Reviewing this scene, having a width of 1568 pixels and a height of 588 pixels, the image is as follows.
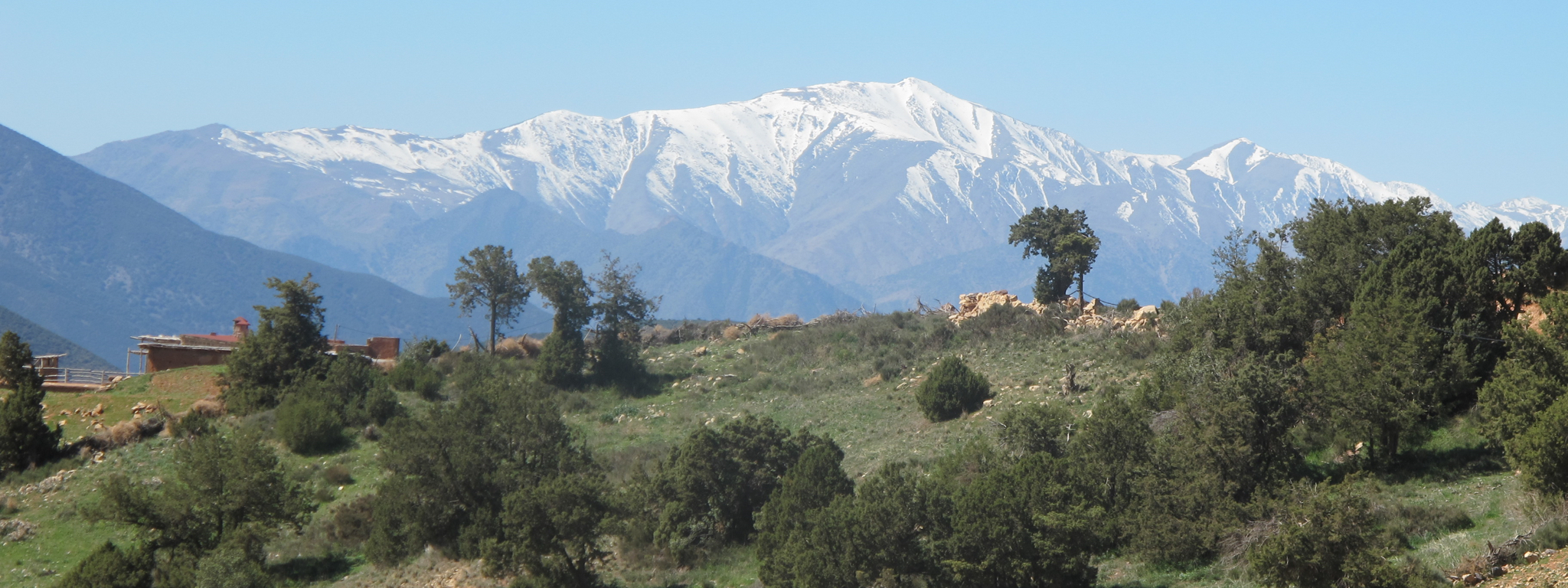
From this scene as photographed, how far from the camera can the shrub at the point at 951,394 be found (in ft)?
130

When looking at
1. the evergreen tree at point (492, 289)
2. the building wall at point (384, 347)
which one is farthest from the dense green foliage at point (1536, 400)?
the building wall at point (384, 347)

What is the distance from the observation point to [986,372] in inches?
1736

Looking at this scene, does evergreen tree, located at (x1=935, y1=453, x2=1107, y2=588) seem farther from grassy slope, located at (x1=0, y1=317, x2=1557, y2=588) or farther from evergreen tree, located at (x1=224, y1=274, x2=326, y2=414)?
evergreen tree, located at (x1=224, y1=274, x2=326, y2=414)

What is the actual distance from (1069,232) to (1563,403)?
111ft

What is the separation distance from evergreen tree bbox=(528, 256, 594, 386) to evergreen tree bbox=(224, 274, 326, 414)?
33.3 feet

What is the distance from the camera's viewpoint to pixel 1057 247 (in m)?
51.6

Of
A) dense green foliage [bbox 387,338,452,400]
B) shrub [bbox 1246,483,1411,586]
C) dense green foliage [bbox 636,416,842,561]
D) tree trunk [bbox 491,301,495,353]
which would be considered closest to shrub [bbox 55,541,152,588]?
dense green foliage [bbox 636,416,842,561]

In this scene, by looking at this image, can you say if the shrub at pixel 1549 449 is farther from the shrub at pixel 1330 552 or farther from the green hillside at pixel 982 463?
the shrub at pixel 1330 552

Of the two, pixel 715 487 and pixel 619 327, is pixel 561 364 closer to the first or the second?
pixel 619 327

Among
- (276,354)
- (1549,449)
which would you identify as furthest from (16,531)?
(1549,449)

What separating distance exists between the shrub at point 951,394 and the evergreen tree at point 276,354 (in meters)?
25.2

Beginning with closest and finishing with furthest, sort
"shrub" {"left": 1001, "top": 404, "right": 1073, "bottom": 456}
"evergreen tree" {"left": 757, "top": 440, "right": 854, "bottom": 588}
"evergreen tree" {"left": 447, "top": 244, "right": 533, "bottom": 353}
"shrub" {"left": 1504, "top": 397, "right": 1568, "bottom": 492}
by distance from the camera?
"shrub" {"left": 1504, "top": 397, "right": 1568, "bottom": 492}, "evergreen tree" {"left": 757, "top": 440, "right": 854, "bottom": 588}, "shrub" {"left": 1001, "top": 404, "right": 1073, "bottom": 456}, "evergreen tree" {"left": 447, "top": 244, "right": 533, "bottom": 353}

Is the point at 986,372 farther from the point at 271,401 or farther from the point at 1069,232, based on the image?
the point at 271,401

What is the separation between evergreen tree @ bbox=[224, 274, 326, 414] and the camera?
44469 mm
